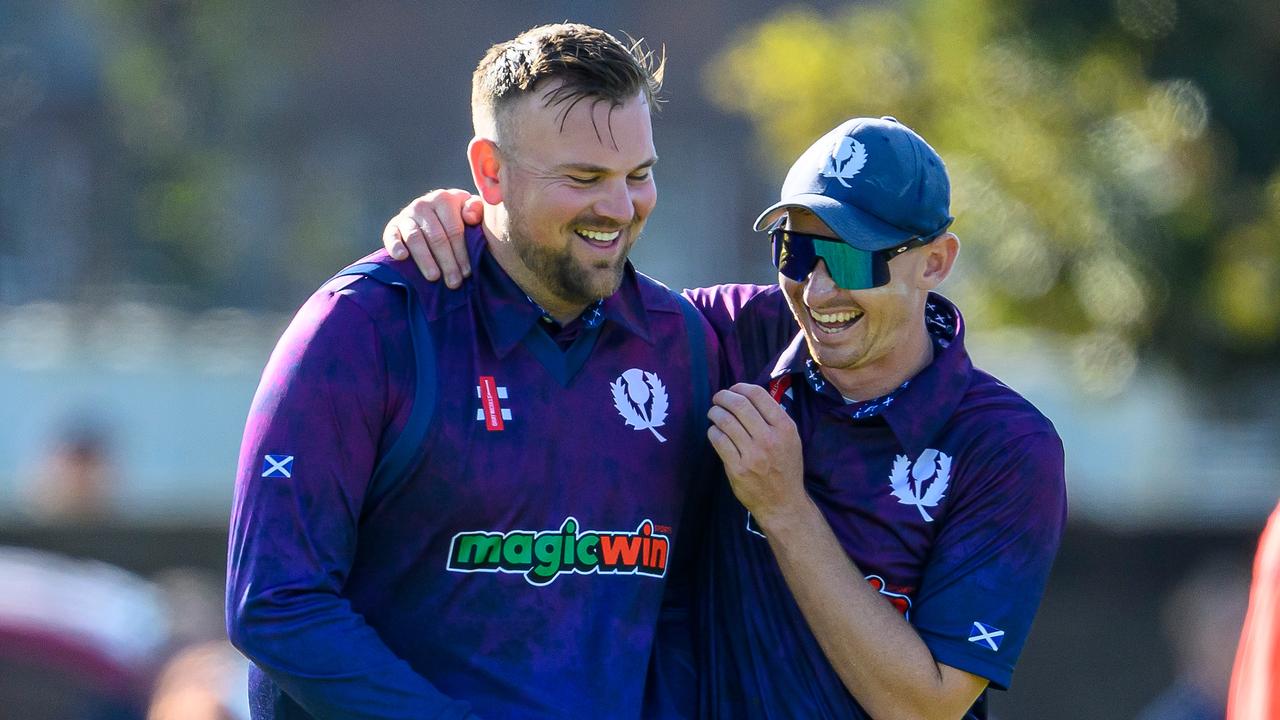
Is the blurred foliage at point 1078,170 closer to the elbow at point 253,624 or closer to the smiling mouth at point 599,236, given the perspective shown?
the smiling mouth at point 599,236

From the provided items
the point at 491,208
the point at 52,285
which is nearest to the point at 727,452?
Result: the point at 491,208

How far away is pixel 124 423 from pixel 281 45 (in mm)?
5203

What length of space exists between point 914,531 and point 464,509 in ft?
2.98

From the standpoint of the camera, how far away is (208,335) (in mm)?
17391

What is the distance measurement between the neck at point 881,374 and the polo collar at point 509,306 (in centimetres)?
43

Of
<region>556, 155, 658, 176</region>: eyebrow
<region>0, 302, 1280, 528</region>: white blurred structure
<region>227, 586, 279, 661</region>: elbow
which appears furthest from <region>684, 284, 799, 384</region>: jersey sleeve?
<region>0, 302, 1280, 528</region>: white blurred structure

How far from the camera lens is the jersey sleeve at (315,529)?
127 inches

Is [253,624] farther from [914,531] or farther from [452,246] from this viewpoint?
[914,531]

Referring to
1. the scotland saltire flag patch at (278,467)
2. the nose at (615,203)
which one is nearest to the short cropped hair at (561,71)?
the nose at (615,203)

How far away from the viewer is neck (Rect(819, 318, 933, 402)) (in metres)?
3.61

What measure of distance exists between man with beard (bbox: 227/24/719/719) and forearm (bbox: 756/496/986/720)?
14.6 inches

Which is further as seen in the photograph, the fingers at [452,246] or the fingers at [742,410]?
the fingers at [452,246]

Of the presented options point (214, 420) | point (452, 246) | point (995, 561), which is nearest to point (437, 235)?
point (452, 246)

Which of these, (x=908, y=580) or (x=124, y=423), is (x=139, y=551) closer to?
(x=124, y=423)
